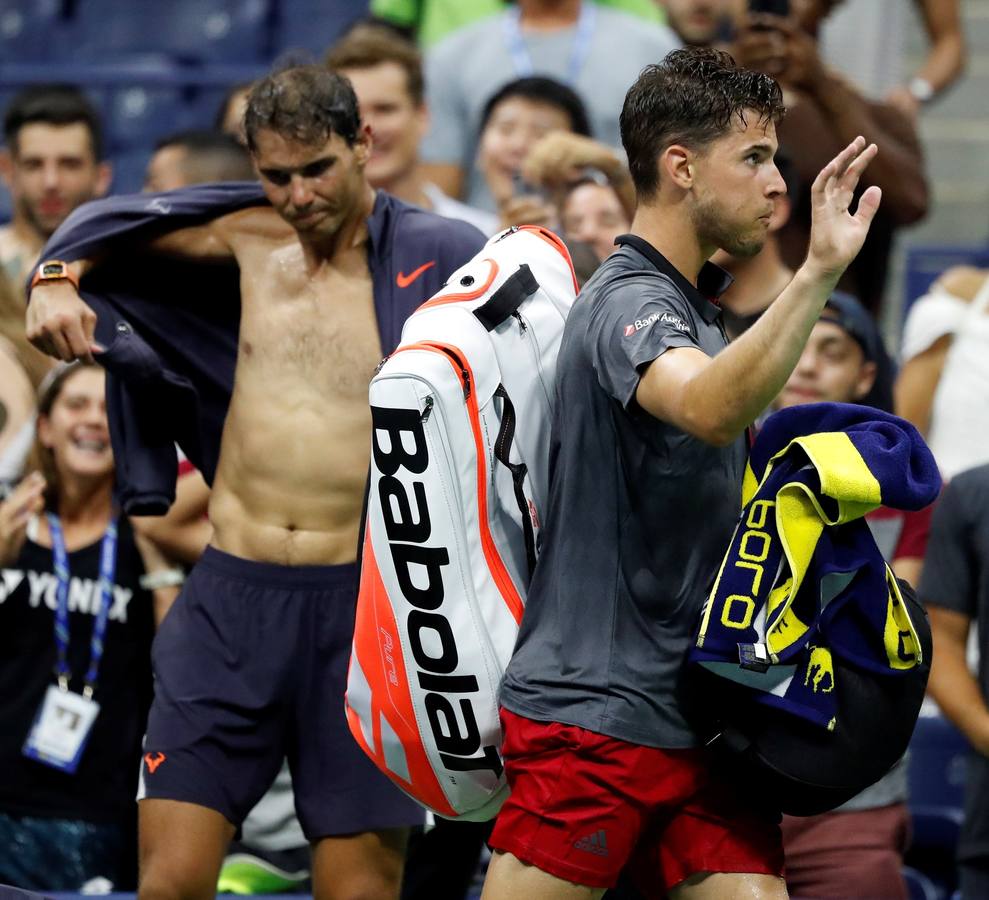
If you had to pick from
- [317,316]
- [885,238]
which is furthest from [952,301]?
[317,316]

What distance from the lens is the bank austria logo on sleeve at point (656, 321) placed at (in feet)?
9.61

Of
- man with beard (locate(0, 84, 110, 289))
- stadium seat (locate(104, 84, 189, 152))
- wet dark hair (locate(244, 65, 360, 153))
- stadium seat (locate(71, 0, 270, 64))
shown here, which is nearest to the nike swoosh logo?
wet dark hair (locate(244, 65, 360, 153))

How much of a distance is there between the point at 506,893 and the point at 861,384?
232 centimetres

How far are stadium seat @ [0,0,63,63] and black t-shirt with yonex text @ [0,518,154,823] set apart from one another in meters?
5.35

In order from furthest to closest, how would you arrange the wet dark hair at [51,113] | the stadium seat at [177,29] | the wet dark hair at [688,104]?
the stadium seat at [177,29]
the wet dark hair at [51,113]
the wet dark hair at [688,104]

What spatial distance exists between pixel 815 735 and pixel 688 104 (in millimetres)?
1080

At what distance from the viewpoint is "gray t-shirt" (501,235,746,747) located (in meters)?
3.11

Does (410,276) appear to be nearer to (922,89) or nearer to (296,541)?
(296,541)

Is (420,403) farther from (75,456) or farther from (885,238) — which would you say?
(885,238)

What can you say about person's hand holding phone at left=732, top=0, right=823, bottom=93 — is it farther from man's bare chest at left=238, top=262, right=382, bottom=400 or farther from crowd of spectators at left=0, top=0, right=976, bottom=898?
man's bare chest at left=238, top=262, right=382, bottom=400

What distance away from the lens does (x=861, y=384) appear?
16.5ft

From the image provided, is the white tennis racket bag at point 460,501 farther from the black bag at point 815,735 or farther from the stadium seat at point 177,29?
the stadium seat at point 177,29

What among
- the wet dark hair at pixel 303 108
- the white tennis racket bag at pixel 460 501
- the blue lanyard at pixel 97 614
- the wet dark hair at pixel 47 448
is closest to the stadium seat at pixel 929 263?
the wet dark hair at pixel 47 448

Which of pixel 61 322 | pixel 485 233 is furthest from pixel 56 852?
pixel 485 233
